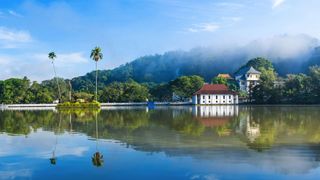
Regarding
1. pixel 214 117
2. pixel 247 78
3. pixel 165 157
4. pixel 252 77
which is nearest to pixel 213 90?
pixel 247 78

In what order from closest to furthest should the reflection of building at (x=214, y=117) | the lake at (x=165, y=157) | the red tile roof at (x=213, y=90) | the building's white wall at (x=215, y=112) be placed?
the lake at (x=165, y=157) < the reflection of building at (x=214, y=117) < the building's white wall at (x=215, y=112) < the red tile roof at (x=213, y=90)

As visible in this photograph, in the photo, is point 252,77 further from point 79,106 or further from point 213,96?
point 79,106

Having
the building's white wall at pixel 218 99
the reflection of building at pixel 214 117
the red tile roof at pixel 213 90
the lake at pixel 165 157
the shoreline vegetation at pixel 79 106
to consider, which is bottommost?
the lake at pixel 165 157

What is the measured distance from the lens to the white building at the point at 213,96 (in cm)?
9594

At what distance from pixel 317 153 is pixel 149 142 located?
25.3ft

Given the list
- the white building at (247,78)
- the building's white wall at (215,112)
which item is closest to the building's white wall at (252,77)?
the white building at (247,78)

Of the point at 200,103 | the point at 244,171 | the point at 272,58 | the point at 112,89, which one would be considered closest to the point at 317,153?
the point at 244,171

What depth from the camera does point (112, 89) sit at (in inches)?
4038

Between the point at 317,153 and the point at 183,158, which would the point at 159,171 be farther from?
the point at 317,153

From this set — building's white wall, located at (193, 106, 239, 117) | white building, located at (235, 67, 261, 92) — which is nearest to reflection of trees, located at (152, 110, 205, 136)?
building's white wall, located at (193, 106, 239, 117)

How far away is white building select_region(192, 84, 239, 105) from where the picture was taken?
95938 millimetres

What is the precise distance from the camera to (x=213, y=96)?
9725 centimetres

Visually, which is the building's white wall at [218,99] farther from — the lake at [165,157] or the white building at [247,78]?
the lake at [165,157]

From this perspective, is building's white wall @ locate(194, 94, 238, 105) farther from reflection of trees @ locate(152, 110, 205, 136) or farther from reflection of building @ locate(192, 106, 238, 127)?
reflection of trees @ locate(152, 110, 205, 136)
